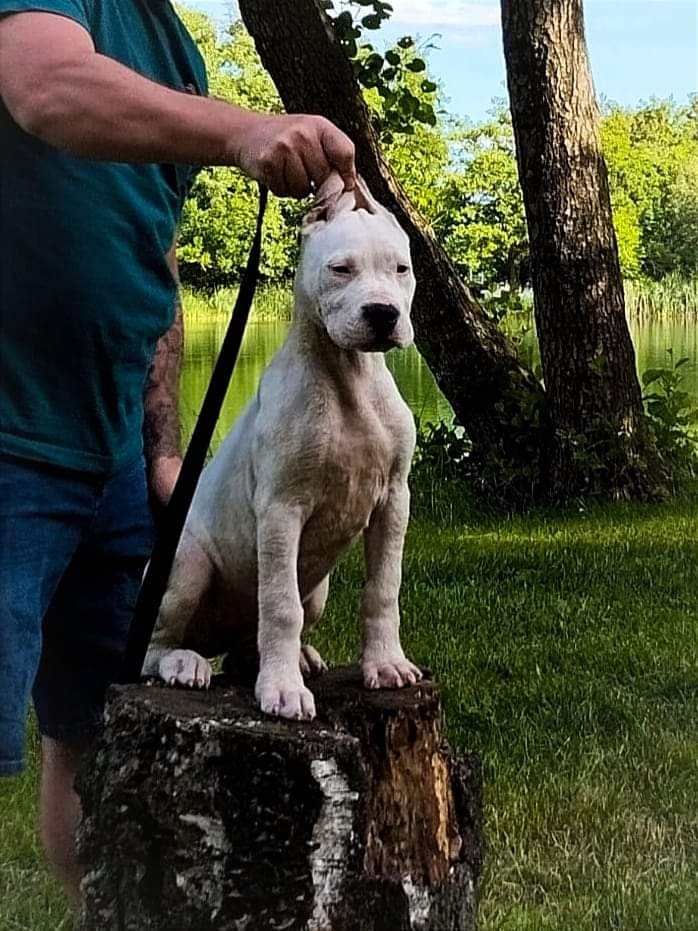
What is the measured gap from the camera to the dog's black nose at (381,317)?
1.13 metres

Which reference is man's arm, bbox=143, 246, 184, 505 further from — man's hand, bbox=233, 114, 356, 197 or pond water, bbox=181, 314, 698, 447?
pond water, bbox=181, 314, 698, 447

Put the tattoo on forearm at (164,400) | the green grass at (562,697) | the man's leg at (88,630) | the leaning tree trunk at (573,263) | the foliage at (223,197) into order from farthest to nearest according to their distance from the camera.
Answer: the leaning tree trunk at (573,263) < the foliage at (223,197) < the green grass at (562,697) < the tattoo on forearm at (164,400) < the man's leg at (88,630)

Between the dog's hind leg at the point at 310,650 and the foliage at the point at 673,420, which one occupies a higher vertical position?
the dog's hind leg at the point at 310,650

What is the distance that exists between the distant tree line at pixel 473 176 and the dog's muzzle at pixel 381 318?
181cm

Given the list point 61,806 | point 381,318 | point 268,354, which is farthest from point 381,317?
point 268,354

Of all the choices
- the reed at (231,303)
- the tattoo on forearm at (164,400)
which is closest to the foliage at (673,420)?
the reed at (231,303)

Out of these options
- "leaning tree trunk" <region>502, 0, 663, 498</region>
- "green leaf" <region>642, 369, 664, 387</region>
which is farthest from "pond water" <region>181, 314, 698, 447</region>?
"leaning tree trunk" <region>502, 0, 663, 498</region>

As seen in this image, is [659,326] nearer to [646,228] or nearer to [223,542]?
[646,228]

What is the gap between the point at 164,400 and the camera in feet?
5.22

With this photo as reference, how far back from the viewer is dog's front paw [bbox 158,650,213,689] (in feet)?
4.36

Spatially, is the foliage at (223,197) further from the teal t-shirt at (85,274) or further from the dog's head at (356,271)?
the dog's head at (356,271)

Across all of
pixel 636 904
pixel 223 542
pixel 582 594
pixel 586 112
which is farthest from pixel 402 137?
pixel 223 542

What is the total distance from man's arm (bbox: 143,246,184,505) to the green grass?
71 cm

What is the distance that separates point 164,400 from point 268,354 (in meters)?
1.09
